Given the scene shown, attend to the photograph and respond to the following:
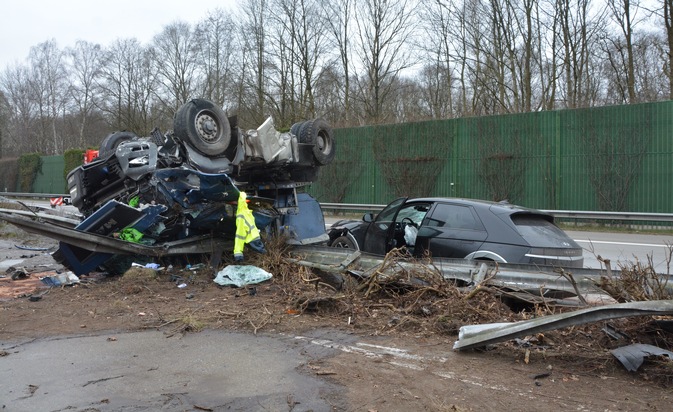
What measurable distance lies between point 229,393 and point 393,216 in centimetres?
534

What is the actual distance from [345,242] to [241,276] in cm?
278

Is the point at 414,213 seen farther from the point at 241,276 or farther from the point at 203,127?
the point at 203,127

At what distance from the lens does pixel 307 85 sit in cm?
3056

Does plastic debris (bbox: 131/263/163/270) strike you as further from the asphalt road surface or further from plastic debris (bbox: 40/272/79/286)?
the asphalt road surface

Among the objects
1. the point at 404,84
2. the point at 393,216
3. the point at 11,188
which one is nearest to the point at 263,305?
the point at 393,216

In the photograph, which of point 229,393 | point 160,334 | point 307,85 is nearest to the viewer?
point 229,393

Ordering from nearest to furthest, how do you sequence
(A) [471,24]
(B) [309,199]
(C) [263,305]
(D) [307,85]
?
(C) [263,305], (B) [309,199], (A) [471,24], (D) [307,85]

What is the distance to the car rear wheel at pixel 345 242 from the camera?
9.89 metres

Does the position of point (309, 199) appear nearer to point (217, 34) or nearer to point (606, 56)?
point (606, 56)

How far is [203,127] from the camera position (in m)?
8.45

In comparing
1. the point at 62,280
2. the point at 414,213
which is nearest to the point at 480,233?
the point at 414,213

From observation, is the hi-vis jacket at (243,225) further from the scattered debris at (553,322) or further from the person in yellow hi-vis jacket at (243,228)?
the scattered debris at (553,322)

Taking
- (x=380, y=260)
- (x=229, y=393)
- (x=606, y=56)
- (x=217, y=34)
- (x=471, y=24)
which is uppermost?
(x=217, y=34)

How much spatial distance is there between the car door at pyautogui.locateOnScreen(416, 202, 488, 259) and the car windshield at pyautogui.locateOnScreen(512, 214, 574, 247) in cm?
47
